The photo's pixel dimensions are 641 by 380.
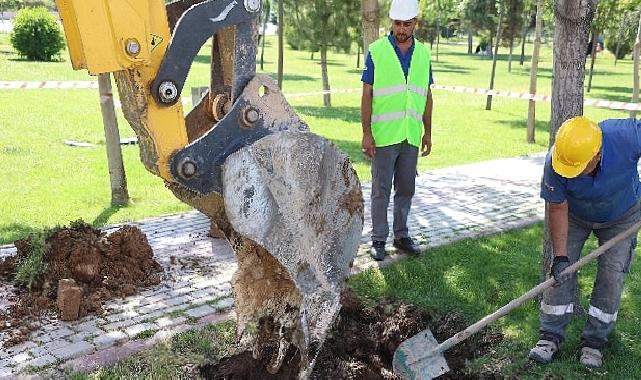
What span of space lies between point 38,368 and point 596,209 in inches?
137

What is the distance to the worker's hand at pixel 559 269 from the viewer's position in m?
3.92

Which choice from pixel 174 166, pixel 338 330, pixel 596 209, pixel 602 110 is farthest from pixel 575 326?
pixel 602 110

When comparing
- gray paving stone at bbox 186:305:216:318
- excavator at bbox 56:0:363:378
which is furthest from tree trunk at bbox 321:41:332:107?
excavator at bbox 56:0:363:378

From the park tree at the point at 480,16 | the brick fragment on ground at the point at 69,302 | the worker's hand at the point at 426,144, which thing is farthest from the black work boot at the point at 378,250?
the park tree at the point at 480,16

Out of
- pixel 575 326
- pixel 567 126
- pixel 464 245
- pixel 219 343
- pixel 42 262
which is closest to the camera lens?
pixel 567 126

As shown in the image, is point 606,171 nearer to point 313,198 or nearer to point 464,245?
point 313,198

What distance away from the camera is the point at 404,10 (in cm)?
545

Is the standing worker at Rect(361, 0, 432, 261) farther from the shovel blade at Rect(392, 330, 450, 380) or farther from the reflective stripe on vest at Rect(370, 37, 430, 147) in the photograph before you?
the shovel blade at Rect(392, 330, 450, 380)

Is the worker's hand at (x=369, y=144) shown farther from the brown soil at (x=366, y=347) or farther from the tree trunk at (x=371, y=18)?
the tree trunk at (x=371, y=18)

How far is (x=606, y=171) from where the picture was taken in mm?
3836

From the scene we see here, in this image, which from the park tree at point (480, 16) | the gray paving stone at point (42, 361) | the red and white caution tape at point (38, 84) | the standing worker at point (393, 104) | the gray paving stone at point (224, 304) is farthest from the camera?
the park tree at point (480, 16)

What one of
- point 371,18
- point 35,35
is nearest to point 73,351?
point 371,18

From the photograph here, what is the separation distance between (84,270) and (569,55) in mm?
3791

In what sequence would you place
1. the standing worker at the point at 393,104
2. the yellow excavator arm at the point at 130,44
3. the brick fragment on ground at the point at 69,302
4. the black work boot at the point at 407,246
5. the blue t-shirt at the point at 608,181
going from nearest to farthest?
the yellow excavator arm at the point at 130,44 < the blue t-shirt at the point at 608,181 < the brick fragment on ground at the point at 69,302 < the standing worker at the point at 393,104 < the black work boot at the point at 407,246
